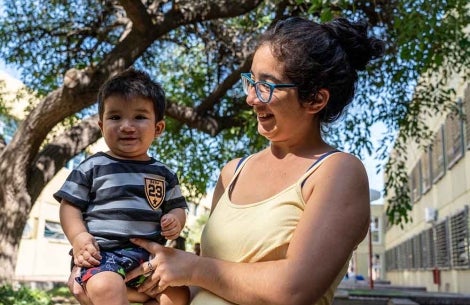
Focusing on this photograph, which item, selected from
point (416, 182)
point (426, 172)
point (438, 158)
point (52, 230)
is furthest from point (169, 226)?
point (52, 230)

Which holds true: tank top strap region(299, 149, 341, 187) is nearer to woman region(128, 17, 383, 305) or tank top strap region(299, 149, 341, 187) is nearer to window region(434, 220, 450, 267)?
woman region(128, 17, 383, 305)

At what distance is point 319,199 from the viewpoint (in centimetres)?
182

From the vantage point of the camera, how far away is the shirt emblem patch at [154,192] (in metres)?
2.35

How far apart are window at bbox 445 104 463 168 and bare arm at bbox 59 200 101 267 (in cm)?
1369

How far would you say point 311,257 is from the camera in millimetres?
1770

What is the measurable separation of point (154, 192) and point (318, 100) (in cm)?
69

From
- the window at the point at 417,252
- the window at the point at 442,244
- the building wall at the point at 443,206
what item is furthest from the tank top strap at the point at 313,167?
the window at the point at 417,252

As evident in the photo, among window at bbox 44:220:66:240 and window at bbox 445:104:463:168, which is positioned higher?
window at bbox 445:104:463:168

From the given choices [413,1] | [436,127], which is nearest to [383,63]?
[413,1]

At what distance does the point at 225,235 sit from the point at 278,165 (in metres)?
0.28

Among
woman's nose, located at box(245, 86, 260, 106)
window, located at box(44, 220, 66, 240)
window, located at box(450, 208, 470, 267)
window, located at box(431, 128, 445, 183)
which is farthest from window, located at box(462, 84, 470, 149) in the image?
window, located at box(44, 220, 66, 240)

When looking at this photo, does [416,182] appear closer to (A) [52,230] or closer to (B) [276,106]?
(A) [52,230]

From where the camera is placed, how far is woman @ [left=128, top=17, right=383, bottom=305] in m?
1.79

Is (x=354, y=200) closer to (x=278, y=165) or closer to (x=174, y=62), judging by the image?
(x=278, y=165)
